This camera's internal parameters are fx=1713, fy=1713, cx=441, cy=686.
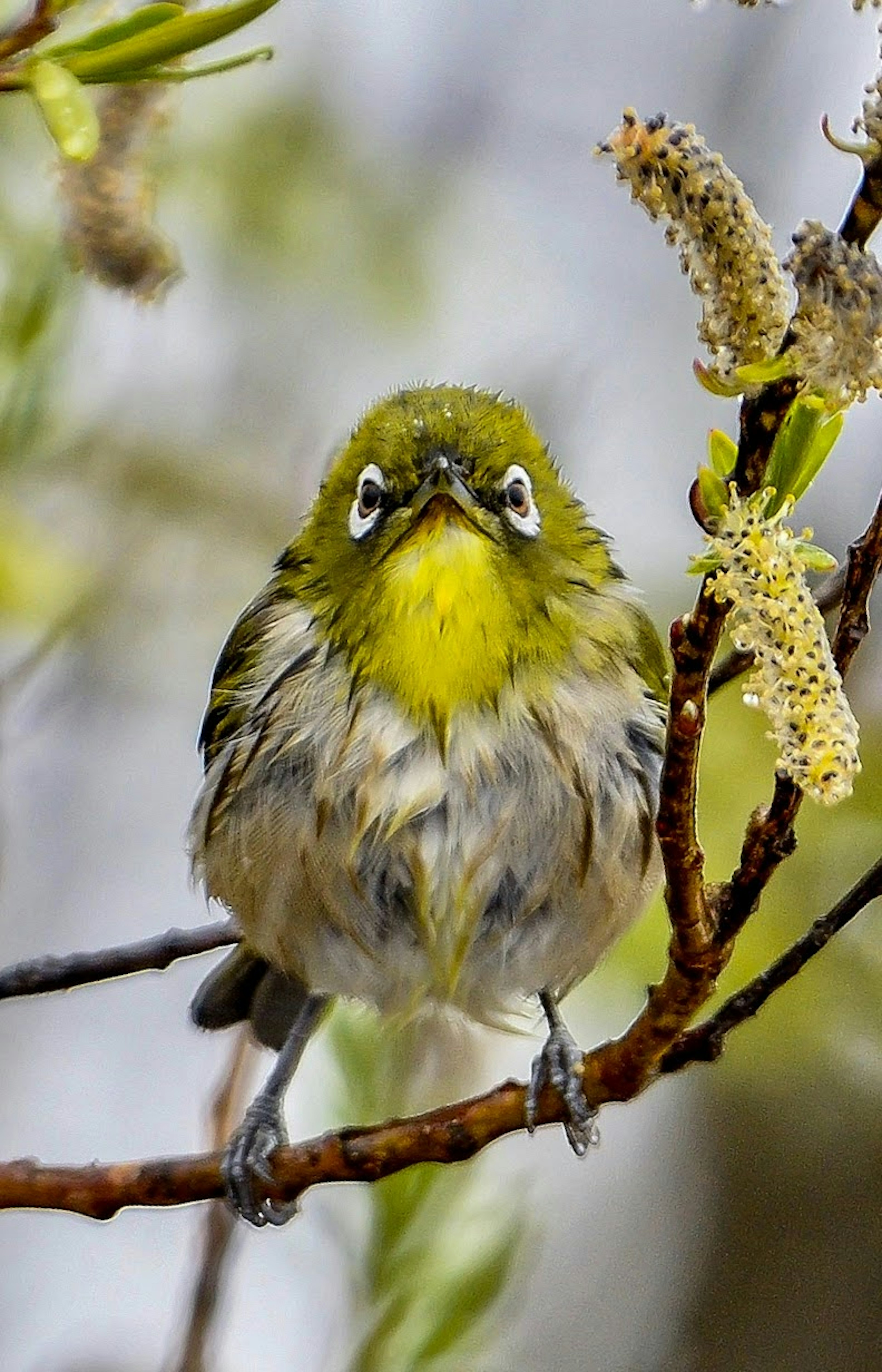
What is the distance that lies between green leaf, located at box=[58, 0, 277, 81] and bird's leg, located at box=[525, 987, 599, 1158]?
1.49m

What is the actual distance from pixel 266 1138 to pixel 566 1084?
81cm

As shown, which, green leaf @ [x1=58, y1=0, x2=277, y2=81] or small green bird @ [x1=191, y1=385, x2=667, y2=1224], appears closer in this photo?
green leaf @ [x1=58, y1=0, x2=277, y2=81]

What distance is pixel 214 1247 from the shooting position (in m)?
2.82

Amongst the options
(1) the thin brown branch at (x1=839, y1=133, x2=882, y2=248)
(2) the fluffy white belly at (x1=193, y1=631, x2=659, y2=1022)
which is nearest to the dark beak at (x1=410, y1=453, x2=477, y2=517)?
(2) the fluffy white belly at (x1=193, y1=631, x2=659, y2=1022)

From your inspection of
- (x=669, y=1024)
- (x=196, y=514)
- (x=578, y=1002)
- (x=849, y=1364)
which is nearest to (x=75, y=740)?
(x=196, y=514)

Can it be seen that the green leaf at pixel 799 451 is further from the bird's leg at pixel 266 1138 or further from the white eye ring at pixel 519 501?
the bird's leg at pixel 266 1138

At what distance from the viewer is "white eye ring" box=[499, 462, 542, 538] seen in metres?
2.96

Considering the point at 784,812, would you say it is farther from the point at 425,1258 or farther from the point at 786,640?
the point at 425,1258

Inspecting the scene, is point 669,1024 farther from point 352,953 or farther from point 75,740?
point 75,740

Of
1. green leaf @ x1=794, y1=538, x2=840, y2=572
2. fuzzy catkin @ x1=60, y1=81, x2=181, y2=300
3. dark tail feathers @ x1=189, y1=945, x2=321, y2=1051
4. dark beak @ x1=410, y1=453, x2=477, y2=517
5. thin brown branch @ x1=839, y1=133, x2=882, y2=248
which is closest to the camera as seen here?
thin brown branch @ x1=839, y1=133, x2=882, y2=248

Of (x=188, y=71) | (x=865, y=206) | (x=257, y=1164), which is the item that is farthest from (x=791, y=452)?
(x=257, y=1164)

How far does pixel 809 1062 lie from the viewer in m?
4.39

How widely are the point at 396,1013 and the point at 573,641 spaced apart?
887 mm

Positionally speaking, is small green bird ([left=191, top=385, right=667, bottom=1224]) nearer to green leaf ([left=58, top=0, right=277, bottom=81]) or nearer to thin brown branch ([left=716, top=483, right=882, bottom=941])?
thin brown branch ([left=716, top=483, right=882, bottom=941])
